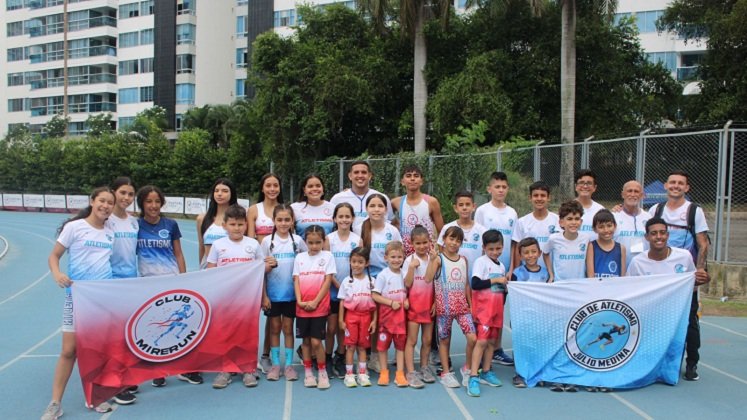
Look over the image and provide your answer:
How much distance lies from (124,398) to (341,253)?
2248 mm

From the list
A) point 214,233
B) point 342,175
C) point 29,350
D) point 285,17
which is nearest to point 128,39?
point 285,17

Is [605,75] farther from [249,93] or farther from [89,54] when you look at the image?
[89,54]

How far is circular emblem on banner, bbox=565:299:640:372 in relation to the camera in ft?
18.3

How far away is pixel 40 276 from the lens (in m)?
13.1

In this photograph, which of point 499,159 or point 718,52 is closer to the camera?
point 499,159

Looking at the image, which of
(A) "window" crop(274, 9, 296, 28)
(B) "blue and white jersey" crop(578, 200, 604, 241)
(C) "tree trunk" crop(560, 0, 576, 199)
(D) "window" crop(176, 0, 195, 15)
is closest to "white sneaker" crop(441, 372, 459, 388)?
(B) "blue and white jersey" crop(578, 200, 604, 241)

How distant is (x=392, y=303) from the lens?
18.3 feet

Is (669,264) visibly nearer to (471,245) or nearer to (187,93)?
(471,245)

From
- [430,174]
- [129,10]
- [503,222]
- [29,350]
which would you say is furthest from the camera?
[129,10]

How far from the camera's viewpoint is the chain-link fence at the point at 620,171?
9.88 meters

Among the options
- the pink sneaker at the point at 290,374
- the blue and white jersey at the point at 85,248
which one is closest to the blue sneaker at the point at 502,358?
the pink sneaker at the point at 290,374

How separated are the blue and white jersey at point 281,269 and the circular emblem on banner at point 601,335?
261 cm

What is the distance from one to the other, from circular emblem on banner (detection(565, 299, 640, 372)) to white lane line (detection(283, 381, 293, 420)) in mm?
2520

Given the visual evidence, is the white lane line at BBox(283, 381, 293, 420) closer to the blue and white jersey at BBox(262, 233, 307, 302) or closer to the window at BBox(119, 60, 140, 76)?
the blue and white jersey at BBox(262, 233, 307, 302)
